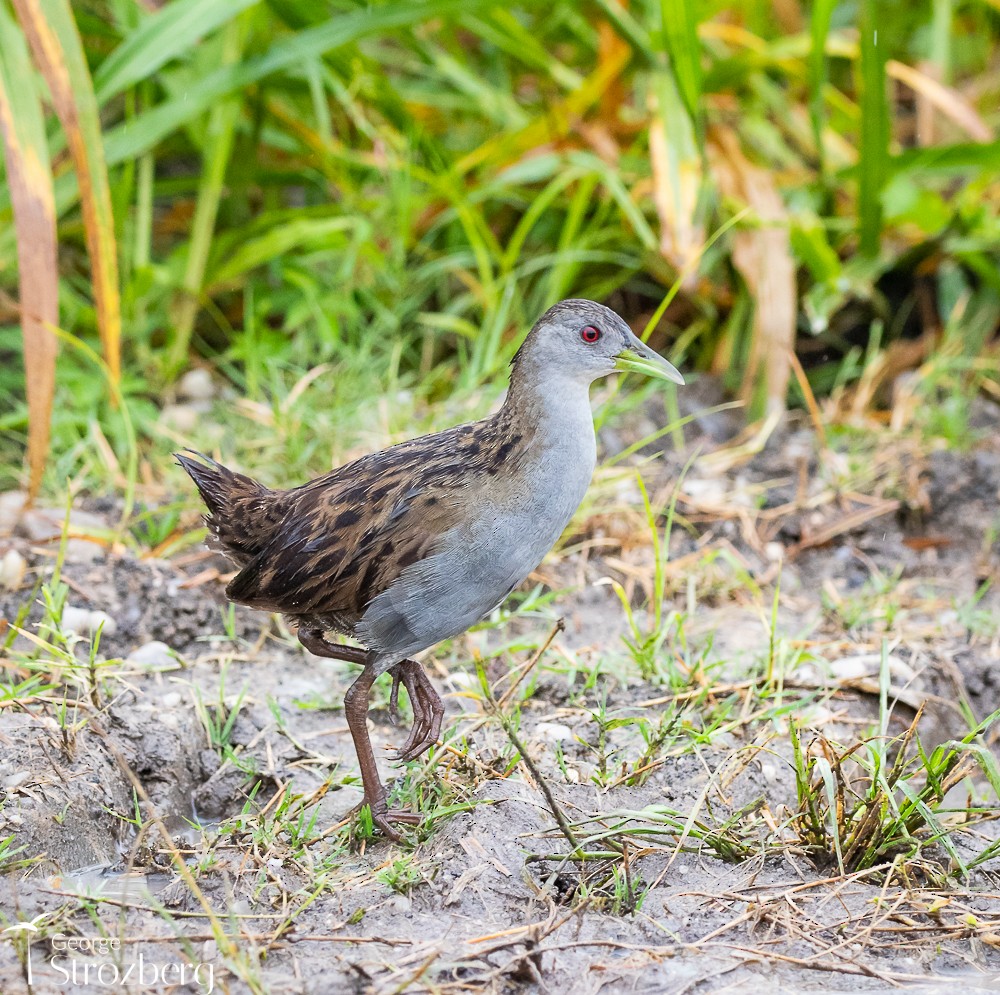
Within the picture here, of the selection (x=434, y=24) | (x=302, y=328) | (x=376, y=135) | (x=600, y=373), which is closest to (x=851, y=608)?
(x=600, y=373)

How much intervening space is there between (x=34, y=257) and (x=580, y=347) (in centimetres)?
199

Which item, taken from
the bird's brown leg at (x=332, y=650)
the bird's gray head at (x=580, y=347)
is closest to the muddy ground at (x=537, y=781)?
the bird's brown leg at (x=332, y=650)

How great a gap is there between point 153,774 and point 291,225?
2782 millimetres

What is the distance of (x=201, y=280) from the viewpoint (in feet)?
16.9

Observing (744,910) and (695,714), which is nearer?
(744,910)

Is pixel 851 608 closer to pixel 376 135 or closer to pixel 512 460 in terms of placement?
pixel 512 460

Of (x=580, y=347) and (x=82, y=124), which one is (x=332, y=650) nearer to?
(x=580, y=347)

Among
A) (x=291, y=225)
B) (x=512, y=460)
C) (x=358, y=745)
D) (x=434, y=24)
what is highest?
(x=434, y=24)

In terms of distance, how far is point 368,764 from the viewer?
2.92 metres

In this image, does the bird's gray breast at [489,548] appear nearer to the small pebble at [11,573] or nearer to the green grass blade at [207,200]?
the small pebble at [11,573]

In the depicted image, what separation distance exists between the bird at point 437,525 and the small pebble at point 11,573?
102cm

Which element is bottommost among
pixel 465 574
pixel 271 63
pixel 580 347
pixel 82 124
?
pixel 465 574

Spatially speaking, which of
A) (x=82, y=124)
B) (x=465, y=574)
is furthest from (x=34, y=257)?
(x=465, y=574)

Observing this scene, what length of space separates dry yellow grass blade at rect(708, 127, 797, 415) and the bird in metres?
2.02
